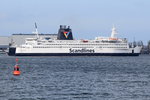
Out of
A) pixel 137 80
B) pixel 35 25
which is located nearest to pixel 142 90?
pixel 137 80

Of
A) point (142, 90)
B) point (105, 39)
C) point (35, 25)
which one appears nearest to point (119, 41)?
point (105, 39)

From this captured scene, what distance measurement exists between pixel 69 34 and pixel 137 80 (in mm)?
90187

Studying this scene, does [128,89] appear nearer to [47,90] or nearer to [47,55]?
[47,90]

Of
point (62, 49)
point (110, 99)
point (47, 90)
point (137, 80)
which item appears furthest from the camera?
point (62, 49)

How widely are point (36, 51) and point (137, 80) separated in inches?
3329

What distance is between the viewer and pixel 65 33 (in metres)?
135

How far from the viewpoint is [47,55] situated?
128m

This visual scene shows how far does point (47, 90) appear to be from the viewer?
36656mm

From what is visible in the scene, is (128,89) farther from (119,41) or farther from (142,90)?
(119,41)

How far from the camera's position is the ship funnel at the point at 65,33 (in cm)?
13350

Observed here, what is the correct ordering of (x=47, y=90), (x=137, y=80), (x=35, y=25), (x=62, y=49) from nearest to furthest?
(x=47, y=90)
(x=137, y=80)
(x=62, y=49)
(x=35, y=25)

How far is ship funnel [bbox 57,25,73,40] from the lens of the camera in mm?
133500

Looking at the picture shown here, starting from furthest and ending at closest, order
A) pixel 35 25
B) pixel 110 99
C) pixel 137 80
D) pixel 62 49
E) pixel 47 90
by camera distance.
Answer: pixel 35 25 < pixel 62 49 < pixel 137 80 < pixel 47 90 < pixel 110 99

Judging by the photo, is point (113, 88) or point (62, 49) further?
point (62, 49)
